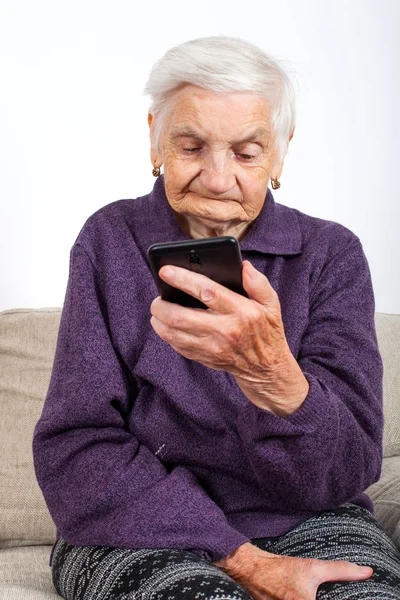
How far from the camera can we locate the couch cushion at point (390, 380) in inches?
79.6

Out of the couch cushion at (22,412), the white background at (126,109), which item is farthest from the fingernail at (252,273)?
the white background at (126,109)

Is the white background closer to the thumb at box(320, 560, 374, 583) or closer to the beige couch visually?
the beige couch

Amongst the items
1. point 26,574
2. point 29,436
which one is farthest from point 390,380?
point 26,574

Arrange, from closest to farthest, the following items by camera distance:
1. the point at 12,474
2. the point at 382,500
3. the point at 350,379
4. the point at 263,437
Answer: the point at 263,437, the point at 350,379, the point at 382,500, the point at 12,474

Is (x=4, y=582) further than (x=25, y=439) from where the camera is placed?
No

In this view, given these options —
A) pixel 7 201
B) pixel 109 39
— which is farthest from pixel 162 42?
pixel 7 201

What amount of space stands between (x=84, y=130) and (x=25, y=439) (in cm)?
92

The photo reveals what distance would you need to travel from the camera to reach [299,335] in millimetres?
1408

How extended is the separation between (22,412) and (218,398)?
693 mm

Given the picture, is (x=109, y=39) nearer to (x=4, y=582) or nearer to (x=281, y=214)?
(x=281, y=214)

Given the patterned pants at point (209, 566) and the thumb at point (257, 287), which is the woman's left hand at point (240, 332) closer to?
the thumb at point (257, 287)

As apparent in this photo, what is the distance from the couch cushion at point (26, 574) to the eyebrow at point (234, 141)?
2.59ft

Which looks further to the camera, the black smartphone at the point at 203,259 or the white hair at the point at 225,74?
the white hair at the point at 225,74

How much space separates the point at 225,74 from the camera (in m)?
1.34
